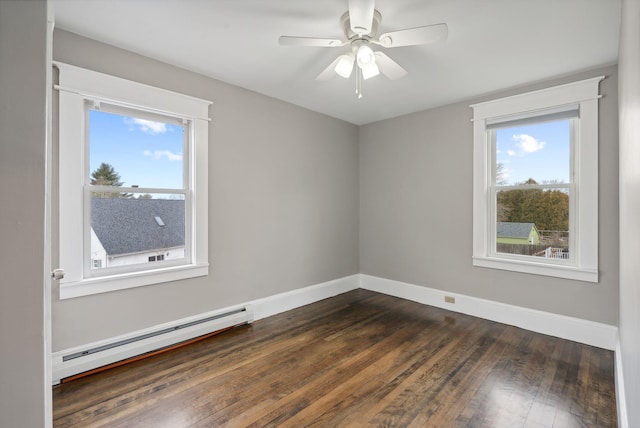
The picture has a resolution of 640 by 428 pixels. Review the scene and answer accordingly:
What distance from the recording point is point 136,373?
2301 millimetres

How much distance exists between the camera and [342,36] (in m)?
2.31

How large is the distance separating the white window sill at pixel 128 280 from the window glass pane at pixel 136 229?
0.13 m

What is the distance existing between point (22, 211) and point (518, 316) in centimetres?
398

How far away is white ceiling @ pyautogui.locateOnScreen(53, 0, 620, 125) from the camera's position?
6.45 ft

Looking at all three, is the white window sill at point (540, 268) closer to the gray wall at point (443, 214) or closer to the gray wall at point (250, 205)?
the gray wall at point (443, 214)

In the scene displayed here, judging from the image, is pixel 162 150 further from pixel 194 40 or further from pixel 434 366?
pixel 434 366

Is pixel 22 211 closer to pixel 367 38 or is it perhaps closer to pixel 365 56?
pixel 365 56

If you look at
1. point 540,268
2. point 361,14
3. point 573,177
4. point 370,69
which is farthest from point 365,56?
point 540,268

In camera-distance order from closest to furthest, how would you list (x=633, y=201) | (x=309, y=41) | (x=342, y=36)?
(x=633, y=201) → (x=309, y=41) → (x=342, y=36)

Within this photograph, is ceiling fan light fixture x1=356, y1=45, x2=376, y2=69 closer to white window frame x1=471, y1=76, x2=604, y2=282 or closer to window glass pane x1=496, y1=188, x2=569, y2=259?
white window frame x1=471, y1=76, x2=604, y2=282

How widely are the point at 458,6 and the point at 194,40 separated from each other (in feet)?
6.42

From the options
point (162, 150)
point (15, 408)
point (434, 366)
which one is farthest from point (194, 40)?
point (434, 366)

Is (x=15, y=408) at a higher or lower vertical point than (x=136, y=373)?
higher

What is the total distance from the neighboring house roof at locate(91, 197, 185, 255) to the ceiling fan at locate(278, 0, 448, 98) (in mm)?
1855
